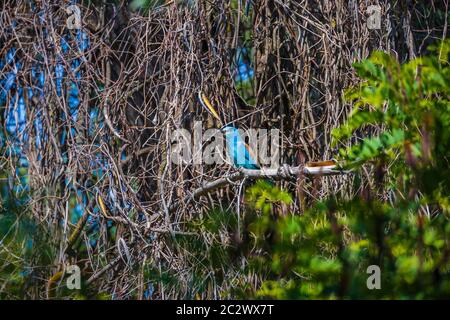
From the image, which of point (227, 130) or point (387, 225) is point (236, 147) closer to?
point (227, 130)

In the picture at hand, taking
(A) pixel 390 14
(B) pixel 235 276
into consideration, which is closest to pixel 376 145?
(B) pixel 235 276

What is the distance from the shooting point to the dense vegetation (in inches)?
125

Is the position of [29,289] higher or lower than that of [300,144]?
lower

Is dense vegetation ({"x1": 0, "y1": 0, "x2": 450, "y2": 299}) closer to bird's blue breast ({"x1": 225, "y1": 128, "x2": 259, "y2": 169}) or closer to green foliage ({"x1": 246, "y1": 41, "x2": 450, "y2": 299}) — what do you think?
bird's blue breast ({"x1": 225, "y1": 128, "x2": 259, "y2": 169})

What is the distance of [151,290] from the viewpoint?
321 centimetres

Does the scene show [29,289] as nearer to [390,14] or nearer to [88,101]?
[88,101]

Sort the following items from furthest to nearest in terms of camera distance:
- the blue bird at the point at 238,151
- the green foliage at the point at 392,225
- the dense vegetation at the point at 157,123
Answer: the blue bird at the point at 238,151 < the dense vegetation at the point at 157,123 < the green foliage at the point at 392,225

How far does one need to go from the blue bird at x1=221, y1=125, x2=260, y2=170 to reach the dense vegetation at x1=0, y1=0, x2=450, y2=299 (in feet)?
0.32

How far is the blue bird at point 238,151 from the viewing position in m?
3.37

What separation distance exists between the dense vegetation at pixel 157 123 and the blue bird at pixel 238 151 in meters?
0.10

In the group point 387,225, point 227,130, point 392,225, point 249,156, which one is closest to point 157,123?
point 227,130

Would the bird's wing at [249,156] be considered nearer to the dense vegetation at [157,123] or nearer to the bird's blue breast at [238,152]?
the bird's blue breast at [238,152]

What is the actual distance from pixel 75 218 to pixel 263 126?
1.00 metres

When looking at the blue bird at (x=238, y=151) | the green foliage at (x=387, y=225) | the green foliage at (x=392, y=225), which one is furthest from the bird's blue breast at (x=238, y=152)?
the green foliage at (x=392, y=225)
